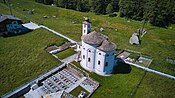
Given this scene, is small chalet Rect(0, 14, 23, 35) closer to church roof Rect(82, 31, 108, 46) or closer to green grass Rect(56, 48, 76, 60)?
green grass Rect(56, 48, 76, 60)

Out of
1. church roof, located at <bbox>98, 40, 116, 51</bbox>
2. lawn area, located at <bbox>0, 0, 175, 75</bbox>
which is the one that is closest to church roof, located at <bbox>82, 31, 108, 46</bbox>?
church roof, located at <bbox>98, 40, 116, 51</bbox>

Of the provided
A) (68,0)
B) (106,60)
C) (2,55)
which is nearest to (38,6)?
(68,0)

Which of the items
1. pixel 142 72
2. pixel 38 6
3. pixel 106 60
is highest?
pixel 38 6

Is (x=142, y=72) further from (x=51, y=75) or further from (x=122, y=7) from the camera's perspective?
(x=122, y=7)

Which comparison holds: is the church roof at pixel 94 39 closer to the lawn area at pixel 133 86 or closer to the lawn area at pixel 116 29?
the lawn area at pixel 133 86

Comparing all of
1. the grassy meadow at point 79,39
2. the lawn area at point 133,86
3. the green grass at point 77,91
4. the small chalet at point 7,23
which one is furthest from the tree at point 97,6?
the green grass at point 77,91

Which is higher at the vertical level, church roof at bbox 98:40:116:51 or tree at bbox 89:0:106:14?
tree at bbox 89:0:106:14

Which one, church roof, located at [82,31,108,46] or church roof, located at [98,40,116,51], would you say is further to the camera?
church roof, located at [82,31,108,46]

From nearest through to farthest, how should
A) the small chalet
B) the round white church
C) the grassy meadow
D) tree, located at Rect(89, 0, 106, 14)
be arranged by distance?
the grassy meadow, the round white church, the small chalet, tree, located at Rect(89, 0, 106, 14)
